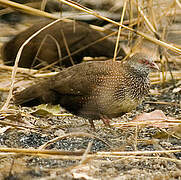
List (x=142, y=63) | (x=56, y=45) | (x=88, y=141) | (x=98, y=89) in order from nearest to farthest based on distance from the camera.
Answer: (x=88, y=141) < (x=98, y=89) < (x=142, y=63) < (x=56, y=45)

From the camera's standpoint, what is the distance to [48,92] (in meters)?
3.50

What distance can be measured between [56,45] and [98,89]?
83.7 inches

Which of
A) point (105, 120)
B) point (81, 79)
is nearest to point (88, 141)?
point (105, 120)

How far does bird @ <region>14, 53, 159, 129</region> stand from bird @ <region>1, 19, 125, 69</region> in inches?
61.6

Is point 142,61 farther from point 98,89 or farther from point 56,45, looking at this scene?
point 56,45

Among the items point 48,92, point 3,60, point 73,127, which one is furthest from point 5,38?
point 73,127

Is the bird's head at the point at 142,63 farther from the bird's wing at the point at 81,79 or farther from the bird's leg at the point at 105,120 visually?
the bird's leg at the point at 105,120

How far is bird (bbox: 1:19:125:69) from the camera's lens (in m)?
5.04

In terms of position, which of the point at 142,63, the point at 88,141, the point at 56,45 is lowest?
the point at 88,141

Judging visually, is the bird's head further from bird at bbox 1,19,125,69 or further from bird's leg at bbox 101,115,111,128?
bird at bbox 1,19,125,69

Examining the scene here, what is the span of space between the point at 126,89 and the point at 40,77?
152 cm

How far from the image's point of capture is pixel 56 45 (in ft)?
17.3

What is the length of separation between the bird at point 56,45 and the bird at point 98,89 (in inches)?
61.6

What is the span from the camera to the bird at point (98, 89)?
10.8 feet
